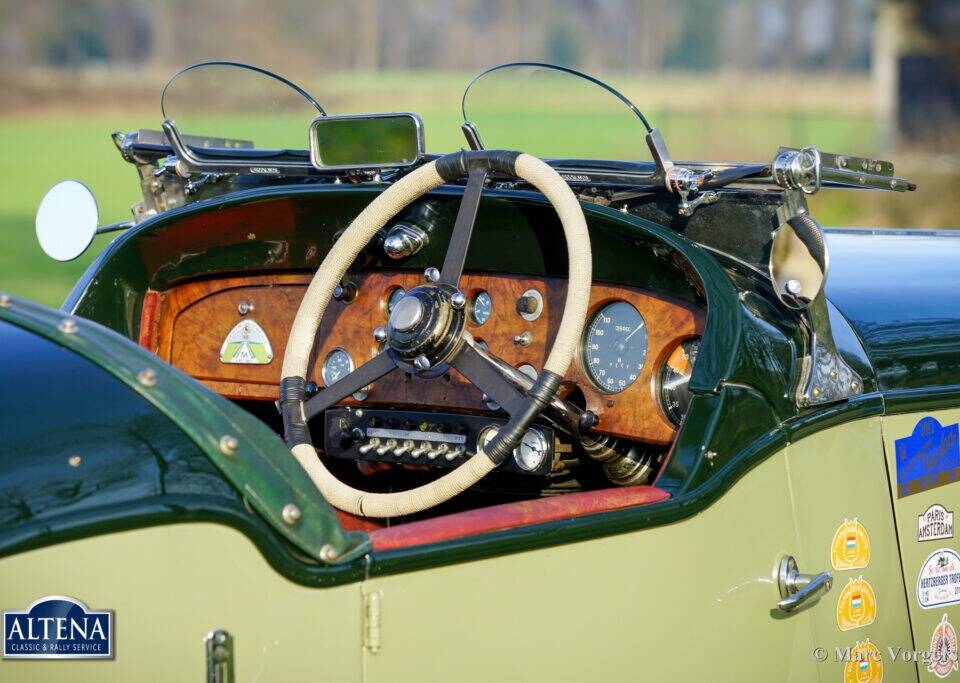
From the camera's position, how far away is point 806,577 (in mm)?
2586

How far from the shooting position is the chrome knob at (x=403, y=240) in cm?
324

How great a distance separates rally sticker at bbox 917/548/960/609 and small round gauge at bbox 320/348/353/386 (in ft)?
5.10

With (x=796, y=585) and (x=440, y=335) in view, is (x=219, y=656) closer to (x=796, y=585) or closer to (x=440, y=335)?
(x=440, y=335)

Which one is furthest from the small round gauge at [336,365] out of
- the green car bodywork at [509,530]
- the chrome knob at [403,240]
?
the chrome knob at [403,240]

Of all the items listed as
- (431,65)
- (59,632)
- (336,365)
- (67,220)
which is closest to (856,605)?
(336,365)

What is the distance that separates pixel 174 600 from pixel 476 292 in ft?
5.33

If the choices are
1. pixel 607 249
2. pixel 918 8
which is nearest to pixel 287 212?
pixel 607 249

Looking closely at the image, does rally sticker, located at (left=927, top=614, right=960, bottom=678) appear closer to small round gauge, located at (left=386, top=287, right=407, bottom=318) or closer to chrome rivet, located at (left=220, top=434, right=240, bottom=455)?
small round gauge, located at (left=386, top=287, right=407, bottom=318)

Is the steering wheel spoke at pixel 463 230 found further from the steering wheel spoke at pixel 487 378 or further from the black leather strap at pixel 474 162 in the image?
the steering wheel spoke at pixel 487 378

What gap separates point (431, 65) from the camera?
45469mm

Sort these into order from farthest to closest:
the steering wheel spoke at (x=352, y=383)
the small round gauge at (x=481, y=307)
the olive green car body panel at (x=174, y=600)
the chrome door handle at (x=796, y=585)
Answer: the small round gauge at (x=481, y=307), the steering wheel spoke at (x=352, y=383), the chrome door handle at (x=796, y=585), the olive green car body panel at (x=174, y=600)

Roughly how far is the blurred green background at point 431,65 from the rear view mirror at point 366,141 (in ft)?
38.9

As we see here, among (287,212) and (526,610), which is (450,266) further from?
(526,610)

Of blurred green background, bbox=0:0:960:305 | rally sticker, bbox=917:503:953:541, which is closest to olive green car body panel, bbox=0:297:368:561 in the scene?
rally sticker, bbox=917:503:953:541
